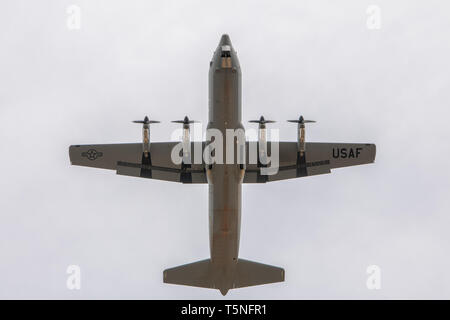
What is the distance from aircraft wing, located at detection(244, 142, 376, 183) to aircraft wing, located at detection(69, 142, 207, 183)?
182 inches

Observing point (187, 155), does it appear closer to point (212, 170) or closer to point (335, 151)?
point (212, 170)

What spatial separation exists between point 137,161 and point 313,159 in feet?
43.5

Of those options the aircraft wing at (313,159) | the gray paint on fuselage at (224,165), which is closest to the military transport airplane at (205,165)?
the aircraft wing at (313,159)

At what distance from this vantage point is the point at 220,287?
207 ft

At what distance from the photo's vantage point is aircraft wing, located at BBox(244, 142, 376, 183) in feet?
211

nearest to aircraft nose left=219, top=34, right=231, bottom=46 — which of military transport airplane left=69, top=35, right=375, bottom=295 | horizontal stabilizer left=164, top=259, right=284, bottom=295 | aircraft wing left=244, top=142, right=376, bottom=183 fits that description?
military transport airplane left=69, top=35, right=375, bottom=295

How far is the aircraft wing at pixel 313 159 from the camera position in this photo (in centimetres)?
6419

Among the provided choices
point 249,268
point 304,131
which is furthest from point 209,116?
point 249,268

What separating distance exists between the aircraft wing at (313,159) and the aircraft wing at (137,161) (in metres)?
4.61

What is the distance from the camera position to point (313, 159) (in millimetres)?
64375

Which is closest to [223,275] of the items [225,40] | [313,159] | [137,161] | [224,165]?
[224,165]

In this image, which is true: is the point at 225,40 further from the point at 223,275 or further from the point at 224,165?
the point at 223,275

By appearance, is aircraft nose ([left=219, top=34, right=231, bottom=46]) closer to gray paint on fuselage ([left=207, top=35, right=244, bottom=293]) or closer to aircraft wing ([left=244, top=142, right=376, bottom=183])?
gray paint on fuselage ([left=207, top=35, right=244, bottom=293])

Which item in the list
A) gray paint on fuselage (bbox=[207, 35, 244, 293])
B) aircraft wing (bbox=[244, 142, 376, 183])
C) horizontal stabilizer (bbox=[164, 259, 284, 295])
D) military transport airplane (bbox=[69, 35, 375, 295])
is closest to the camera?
gray paint on fuselage (bbox=[207, 35, 244, 293])
